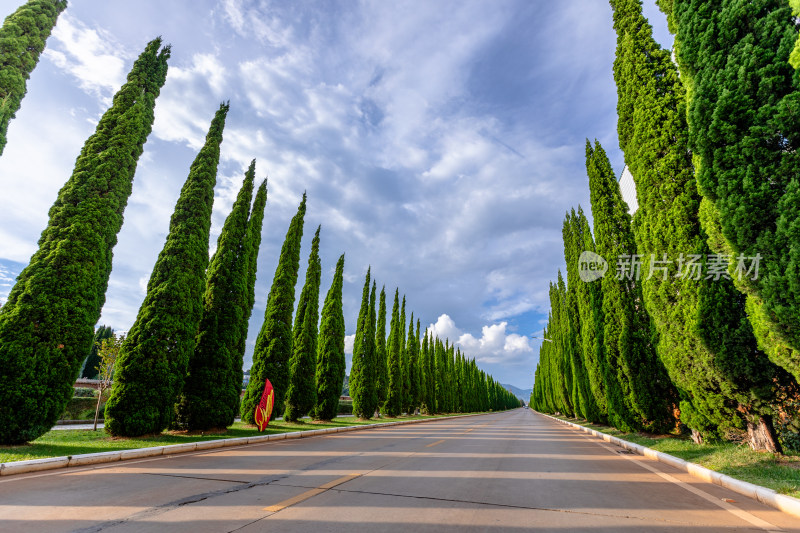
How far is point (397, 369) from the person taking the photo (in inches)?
1299

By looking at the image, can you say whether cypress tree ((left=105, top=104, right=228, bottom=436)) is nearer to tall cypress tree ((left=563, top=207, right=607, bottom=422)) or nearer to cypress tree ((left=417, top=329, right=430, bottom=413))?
tall cypress tree ((left=563, top=207, right=607, bottom=422))

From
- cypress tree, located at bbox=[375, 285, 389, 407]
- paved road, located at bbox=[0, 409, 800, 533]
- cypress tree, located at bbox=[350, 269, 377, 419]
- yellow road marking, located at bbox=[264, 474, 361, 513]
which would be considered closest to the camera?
paved road, located at bbox=[0, 409, 800, 533]

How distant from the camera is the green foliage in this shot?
20312 millimetres

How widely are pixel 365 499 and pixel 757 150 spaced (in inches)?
275

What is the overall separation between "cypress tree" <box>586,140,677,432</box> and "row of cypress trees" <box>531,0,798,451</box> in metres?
0.06

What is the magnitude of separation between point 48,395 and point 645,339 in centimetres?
1573

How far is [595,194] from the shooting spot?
15.6 meters

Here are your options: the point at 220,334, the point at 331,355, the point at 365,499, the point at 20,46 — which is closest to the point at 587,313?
the point at 331,355

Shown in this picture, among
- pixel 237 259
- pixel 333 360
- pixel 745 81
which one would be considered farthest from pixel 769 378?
pixel 333 360

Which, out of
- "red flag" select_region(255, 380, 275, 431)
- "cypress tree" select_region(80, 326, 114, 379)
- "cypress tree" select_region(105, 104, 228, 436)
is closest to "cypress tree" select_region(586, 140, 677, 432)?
"red flag" select_region(255, 380, 275, 431)

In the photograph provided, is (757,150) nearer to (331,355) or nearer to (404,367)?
(331,355)

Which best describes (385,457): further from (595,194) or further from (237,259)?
(595,194)

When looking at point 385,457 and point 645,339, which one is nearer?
point 385,457

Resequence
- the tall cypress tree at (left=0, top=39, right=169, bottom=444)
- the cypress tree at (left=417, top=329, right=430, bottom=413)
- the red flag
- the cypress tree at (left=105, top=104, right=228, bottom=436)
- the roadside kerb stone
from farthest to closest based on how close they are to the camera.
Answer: the cypress tree at (left=417, top=329, right=430, bottom=413)
the red flag
the cypress tree at (left=105, top=104, right=228, bottom=436)
the tall cypress tree at (left=0, top=39, right=169, bottom=444)
the roadside kerb stone
